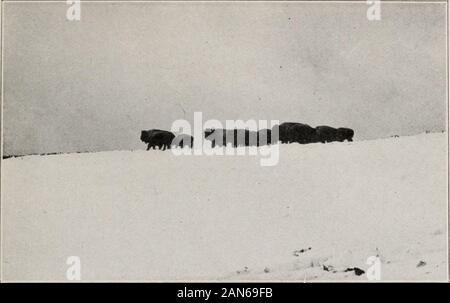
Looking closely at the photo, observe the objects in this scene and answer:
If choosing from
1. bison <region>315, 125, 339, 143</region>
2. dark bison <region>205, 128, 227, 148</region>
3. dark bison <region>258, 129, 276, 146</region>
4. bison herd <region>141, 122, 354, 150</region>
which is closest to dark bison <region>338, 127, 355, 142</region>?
bison herd <region>141, 122, 354, 150</region>

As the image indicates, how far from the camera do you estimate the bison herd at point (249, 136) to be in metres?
13.9

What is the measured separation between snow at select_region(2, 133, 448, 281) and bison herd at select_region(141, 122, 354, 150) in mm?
3343

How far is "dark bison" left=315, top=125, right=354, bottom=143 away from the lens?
56.4ft

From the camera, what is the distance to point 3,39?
8.07 meters

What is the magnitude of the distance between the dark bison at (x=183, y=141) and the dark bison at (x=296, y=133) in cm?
457

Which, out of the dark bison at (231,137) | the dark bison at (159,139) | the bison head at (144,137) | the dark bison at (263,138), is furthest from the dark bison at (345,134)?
the bison head at (144,137)

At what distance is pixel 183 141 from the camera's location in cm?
1398

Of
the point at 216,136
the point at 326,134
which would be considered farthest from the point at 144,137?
the point at 326,134

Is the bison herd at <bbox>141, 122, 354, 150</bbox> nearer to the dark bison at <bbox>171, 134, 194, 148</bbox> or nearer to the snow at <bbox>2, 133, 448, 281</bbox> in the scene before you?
the dark bison at <bbox>171, 134, 194, 148</bbox>

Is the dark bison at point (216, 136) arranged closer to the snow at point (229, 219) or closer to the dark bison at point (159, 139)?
the dark bison at point (159, 139)

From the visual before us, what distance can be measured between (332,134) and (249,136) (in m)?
4.16

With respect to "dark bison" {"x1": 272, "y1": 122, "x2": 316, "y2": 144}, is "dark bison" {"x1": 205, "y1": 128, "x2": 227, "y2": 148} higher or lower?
lower

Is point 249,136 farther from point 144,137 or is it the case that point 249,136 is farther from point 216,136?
point 144,137

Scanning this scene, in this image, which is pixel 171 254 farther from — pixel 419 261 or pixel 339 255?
pixel 419 261
